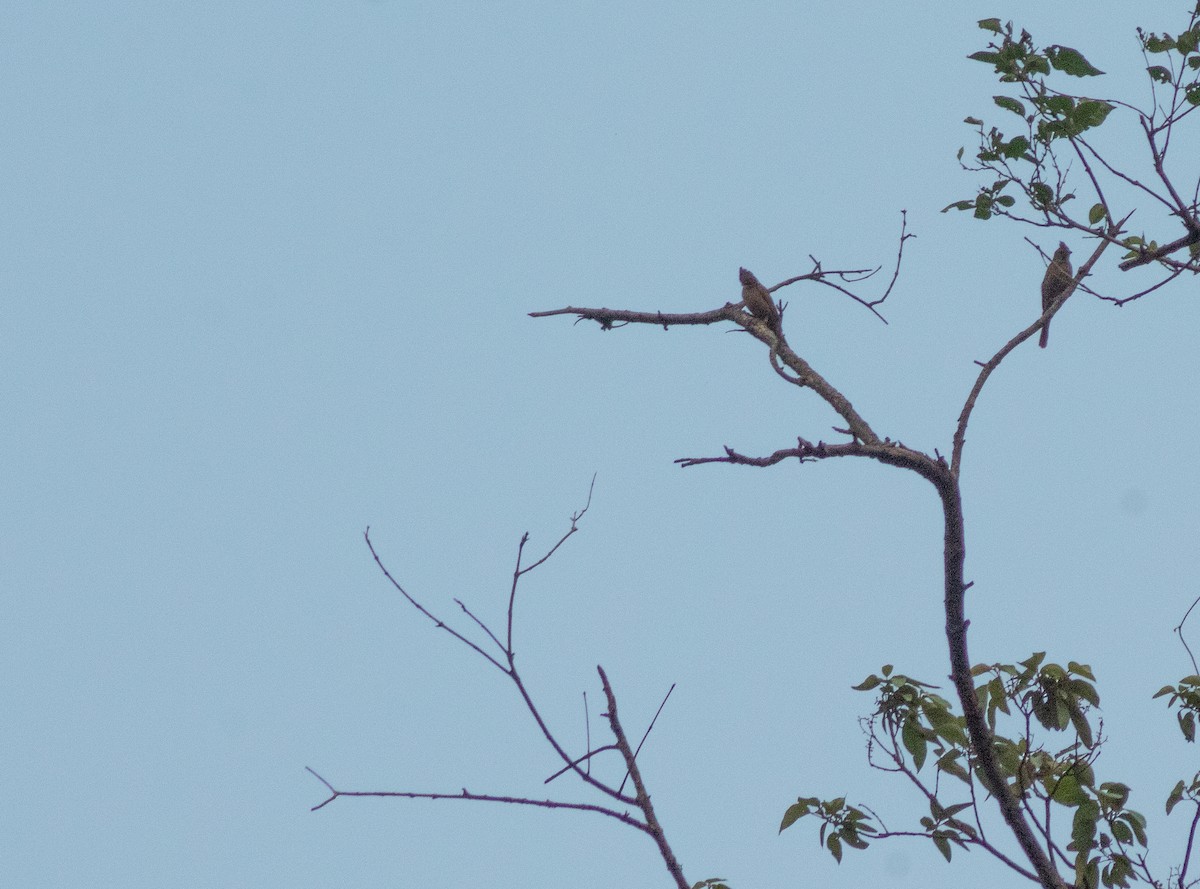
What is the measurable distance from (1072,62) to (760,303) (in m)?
1.56

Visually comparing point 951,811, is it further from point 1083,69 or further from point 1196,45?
point 1196,45

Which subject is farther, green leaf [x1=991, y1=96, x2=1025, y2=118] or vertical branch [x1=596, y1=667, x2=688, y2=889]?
green leaf [x1=991, y1=96, x2=1025, y2=118]

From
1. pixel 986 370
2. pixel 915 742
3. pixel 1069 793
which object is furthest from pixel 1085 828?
pixel 986 370

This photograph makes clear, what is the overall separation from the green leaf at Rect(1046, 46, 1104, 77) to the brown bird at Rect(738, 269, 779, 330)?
1338 mm

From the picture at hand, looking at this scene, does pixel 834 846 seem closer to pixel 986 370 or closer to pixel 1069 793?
pixel 1069 793

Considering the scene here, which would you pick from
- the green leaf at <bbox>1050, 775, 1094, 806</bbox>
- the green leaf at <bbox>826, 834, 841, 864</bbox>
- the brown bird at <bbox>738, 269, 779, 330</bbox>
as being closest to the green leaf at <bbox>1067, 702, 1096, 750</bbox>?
the green leaf at <bbox>1050, 775, 1094, 806</bbox>

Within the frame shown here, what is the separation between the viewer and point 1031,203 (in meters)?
4.90

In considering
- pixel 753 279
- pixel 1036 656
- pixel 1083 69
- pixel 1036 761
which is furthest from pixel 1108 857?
pixel 753 279

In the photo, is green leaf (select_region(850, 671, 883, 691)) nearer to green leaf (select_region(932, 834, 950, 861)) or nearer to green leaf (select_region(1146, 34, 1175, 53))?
green leaf (select_region(932, 834, 950, 861))

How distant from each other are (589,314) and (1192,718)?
2.69 meters

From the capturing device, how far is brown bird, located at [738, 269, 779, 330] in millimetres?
4938

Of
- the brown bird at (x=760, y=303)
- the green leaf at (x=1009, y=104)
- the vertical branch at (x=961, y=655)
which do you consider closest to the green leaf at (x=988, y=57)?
the green leaf at (x=1009, y=104)

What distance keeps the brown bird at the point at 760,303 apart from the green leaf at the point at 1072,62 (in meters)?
1.34

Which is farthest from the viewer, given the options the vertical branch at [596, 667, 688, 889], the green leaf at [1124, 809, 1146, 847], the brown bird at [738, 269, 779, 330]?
the brown bird at [738, 269, 779, 330]
